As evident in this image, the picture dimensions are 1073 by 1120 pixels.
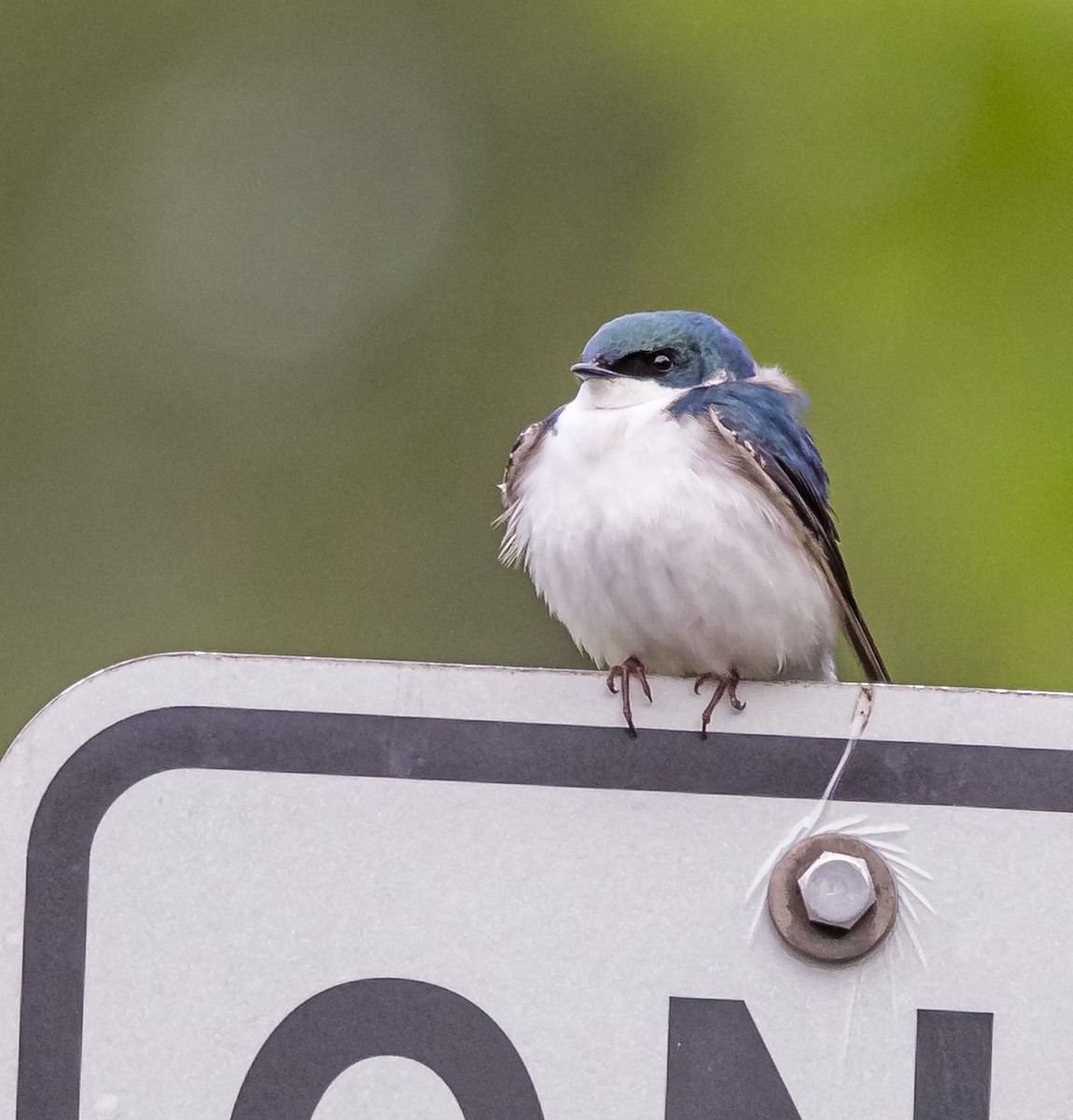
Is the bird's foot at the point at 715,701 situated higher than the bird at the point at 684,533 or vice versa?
the bird at the point at 684,533

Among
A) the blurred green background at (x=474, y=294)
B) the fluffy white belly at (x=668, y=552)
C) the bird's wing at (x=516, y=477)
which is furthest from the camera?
the blurred green background at (x=474, y=294)

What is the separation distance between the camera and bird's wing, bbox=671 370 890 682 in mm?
2246

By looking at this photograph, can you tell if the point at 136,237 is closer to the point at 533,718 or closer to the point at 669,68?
the point at 669,68

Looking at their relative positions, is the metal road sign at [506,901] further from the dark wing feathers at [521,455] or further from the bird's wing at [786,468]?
the dark wing feathers at [521,455]

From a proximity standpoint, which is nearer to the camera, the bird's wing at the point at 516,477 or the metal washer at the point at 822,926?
the metal washer at the point at 822,926

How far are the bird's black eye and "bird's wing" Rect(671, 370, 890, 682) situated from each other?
0.36 ft

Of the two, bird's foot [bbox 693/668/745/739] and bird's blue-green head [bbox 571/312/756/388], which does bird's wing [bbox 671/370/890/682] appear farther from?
bird's foot [bbox 693/668/745/739]

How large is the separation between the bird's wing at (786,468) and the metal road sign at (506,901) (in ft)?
3.17

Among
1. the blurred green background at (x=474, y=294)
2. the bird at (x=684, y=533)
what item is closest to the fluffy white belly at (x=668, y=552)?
the bird at (x=684, y=533)

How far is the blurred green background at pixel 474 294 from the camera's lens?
150 inches

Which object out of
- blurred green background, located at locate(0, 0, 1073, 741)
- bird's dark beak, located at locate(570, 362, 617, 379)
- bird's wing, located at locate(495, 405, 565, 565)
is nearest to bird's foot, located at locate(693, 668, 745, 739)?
bird's wing, located at locate(495, 405, 565, 565)

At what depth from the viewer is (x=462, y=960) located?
125 cm

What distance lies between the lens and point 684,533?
2131 mm

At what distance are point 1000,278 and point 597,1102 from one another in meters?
2.92
